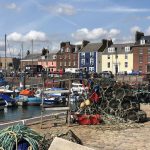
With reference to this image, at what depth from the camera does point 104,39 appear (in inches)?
4227

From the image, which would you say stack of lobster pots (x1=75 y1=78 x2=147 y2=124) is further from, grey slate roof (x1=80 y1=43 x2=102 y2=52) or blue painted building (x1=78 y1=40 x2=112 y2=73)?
grey slate roof (x1=80 y1=43 x2=102 y2=52)

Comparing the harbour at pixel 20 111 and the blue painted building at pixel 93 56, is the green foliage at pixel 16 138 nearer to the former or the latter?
the harbour at pixel 20 111

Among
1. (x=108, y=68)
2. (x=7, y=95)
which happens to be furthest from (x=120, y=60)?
(x=7, y=95)

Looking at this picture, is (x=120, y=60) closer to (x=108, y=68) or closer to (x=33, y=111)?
(x=108, y=68)

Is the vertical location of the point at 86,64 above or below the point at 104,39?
below

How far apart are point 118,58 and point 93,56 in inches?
280

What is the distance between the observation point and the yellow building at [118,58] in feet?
325

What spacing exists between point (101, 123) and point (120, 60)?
285 feet

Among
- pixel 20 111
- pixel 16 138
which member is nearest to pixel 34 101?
pixel 20 111

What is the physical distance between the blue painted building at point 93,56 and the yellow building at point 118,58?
4.66ft

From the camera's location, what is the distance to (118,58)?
103m

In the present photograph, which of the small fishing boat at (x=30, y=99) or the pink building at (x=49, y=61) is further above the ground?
the pink building at (x=49, y=61)

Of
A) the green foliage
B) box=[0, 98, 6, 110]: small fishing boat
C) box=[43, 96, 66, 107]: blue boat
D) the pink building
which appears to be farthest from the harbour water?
the pink building

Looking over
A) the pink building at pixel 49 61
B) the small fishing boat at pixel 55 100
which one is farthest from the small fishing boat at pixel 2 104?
the pink building at pixel 49 61
